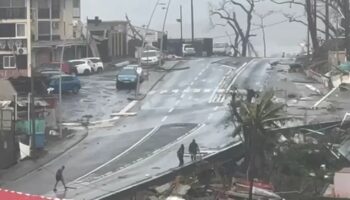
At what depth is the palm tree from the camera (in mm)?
31266

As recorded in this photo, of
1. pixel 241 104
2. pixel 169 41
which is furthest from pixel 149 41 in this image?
pixel 241 104

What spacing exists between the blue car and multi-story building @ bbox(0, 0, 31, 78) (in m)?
9.06

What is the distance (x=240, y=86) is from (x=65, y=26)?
2876 cm

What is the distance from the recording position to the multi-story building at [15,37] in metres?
68.3

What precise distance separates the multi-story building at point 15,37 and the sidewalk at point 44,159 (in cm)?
2426

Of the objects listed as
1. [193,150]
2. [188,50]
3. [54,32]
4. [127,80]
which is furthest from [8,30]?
[193,150]

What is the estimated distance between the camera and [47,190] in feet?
109

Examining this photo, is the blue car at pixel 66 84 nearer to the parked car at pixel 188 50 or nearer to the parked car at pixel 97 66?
the parked car at pixel 97 66

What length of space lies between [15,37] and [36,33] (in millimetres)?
8759

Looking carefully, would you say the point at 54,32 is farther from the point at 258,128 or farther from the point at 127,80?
the point at 258,128

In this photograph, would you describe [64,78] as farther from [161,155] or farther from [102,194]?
[102,194]

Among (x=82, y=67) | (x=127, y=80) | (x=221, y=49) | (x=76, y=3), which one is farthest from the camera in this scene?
(x=221, y=49)

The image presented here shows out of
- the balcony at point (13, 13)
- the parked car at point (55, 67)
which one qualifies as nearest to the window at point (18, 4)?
the balcony at point (13, 13)

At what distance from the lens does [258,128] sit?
3153 centimetres
